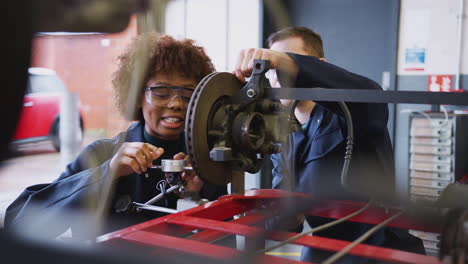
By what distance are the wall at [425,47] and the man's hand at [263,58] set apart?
8.23ft

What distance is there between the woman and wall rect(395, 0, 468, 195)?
7.75 feet

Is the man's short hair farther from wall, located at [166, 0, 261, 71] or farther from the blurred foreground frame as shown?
the blurred foreground frame

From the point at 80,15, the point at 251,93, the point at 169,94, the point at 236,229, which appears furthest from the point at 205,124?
the point at 80,15

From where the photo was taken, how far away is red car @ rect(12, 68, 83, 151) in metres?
0.33

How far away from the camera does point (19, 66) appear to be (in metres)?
0.31

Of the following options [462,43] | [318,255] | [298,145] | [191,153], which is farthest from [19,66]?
[462,43]

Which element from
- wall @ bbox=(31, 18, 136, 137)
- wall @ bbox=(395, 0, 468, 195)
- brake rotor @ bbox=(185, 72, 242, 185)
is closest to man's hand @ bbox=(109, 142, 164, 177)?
brake rotor @ bbox=(185, 72, 242, 185)

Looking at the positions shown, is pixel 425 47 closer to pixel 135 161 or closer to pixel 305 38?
pixel 305 38

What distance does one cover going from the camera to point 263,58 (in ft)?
2.89

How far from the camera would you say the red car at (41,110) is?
0.33 meters

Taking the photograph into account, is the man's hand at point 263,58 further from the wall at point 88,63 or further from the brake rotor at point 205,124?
the wall at point 88,63

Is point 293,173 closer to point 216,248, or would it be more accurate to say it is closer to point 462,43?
point 216,248

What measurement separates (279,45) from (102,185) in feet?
2.24

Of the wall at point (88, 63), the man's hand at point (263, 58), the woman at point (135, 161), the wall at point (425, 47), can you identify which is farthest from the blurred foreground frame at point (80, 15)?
the wall at point (425, 47)
